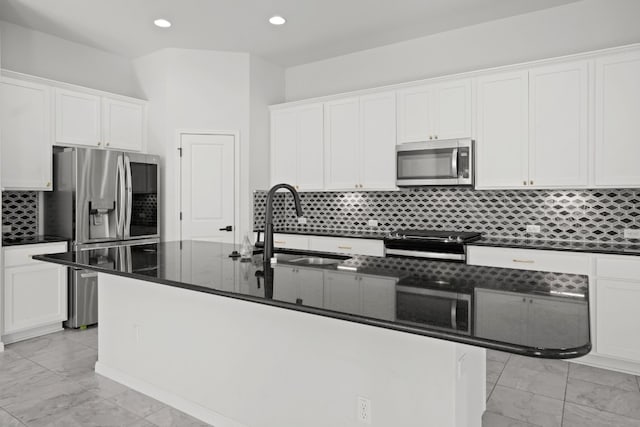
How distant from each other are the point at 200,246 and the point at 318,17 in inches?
103

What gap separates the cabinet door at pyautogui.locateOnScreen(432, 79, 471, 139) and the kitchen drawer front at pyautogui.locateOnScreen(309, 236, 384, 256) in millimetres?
1308

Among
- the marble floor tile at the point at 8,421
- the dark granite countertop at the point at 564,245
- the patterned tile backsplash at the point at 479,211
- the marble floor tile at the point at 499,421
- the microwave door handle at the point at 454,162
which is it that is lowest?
the marble floor tile at the point at 8,421

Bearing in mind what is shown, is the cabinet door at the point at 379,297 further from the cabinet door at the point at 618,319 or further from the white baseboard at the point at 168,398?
the cabinet door at the point at 618,319

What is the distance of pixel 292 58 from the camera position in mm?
5492

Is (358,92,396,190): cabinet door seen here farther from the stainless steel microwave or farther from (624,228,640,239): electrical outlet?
(624,228,640,239): electrical outlet

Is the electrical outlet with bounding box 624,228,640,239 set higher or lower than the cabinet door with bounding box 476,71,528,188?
lower

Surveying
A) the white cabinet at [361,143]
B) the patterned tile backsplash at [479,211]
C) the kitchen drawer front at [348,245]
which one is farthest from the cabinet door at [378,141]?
the kitchen drawer front at [348,245]

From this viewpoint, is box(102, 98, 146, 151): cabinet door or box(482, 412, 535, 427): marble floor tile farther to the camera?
box(102, 98, 146, 151): cabinet door

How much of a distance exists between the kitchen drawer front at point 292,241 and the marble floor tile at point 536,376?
8.16ft

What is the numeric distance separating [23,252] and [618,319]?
5174 millimetres

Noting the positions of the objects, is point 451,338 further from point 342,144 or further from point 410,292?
point 342,144

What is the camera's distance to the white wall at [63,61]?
14.4ft

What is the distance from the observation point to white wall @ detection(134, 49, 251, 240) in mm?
5117

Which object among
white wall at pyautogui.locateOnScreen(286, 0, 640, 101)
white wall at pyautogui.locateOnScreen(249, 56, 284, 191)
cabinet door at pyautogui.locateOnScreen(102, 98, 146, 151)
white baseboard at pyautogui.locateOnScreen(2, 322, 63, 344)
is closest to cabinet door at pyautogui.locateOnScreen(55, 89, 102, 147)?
cabinet door at pyautogui.locateOnScreen(102, 98, 146, 151)
